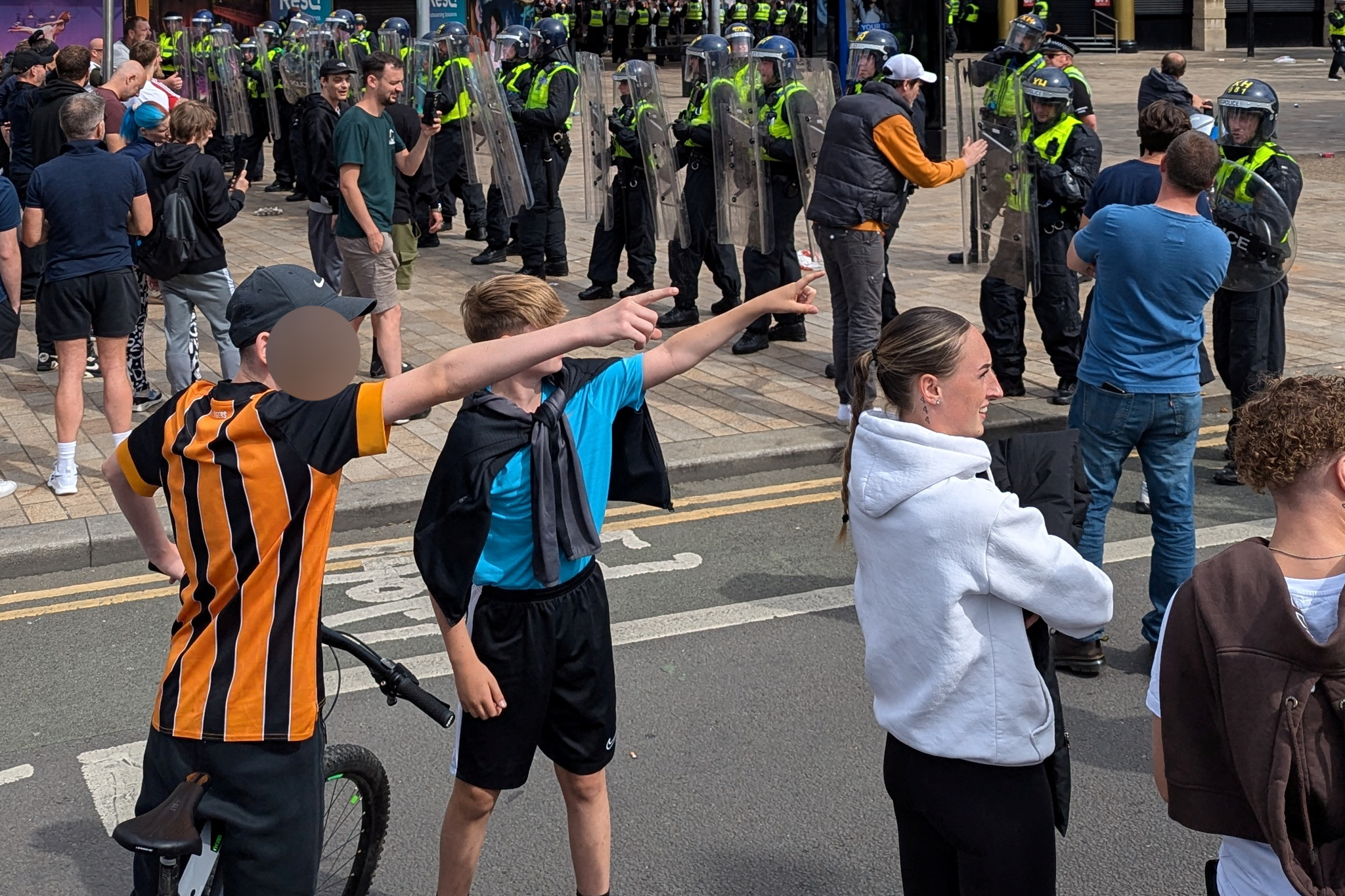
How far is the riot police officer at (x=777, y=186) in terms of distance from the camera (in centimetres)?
1007

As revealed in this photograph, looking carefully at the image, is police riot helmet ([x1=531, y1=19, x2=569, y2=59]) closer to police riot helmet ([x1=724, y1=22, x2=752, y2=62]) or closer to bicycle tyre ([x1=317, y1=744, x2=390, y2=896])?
police riot helmet ([x1=724, y1=22, x2=752, y2=62])

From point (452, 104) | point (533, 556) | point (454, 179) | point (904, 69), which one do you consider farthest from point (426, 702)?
point (454, 179)

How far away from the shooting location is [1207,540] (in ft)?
22.2

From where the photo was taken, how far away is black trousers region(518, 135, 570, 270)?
41.2 feet

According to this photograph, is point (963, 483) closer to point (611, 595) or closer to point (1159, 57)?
point (611, 595)

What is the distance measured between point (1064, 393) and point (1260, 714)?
6.65 meters

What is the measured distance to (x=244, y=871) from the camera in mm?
2971

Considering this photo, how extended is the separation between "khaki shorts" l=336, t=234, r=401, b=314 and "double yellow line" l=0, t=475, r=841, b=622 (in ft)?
7.50

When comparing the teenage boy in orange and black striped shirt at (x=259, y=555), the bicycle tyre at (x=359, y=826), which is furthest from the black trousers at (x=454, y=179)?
the teenage boy in orange and black striped shirt at (x=259, y=555)

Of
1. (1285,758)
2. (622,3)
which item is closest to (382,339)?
(1285,758)

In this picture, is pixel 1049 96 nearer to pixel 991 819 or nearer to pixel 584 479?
pixel 584 479

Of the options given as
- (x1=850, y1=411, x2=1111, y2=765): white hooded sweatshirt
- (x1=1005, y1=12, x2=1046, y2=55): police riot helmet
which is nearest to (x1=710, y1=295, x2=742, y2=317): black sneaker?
(x1=1005, y1=12, x2=1046, y2=55): police riot helmet

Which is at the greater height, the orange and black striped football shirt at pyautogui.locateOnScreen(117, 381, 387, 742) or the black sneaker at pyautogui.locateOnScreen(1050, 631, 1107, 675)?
the orange and black striped football shirt at pyautogui.locateOnScreen(117, 381, 387, 742)

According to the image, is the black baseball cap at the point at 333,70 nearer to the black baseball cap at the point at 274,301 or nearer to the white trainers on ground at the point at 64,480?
the white trainers on ground at the point at 64,480
